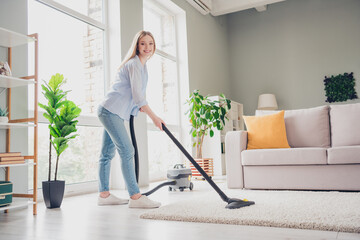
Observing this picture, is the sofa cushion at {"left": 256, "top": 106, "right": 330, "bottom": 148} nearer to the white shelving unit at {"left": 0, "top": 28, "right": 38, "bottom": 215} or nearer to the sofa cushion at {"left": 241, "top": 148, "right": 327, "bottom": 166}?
the sofa cushion at {"left": 241, "top": 148, "right": 327, "bottom": 166}

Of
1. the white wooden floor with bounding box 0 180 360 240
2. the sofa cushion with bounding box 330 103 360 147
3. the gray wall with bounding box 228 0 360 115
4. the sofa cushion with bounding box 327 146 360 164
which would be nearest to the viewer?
the white wooden floor with bounding box 0 180 360 240

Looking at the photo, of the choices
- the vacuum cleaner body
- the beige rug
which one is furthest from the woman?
the vacuum cleaner body

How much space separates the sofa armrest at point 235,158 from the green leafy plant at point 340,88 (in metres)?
3.93

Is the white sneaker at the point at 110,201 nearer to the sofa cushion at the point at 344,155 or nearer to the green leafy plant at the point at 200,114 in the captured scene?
the sofa cushion at the point at 344,155

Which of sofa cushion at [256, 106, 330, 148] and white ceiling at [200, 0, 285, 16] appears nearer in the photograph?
sofa cushion at [256, 106, 330, 148]

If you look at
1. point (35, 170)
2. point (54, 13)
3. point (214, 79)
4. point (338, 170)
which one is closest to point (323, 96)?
point (214, 79)

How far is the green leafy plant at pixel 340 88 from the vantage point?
6430 mm

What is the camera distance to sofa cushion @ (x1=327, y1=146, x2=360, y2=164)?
2848 millimetres

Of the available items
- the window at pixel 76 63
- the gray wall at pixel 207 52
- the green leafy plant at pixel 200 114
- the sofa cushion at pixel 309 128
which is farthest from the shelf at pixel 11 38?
the gray wall at pixel 207 52

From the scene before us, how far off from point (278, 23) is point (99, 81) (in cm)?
465

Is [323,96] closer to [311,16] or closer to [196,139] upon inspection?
[311,16]

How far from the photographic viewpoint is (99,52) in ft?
13.6

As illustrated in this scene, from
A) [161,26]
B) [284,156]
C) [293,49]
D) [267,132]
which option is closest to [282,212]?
[284,156]

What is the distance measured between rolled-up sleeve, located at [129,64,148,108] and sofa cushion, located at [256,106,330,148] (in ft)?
6.16
